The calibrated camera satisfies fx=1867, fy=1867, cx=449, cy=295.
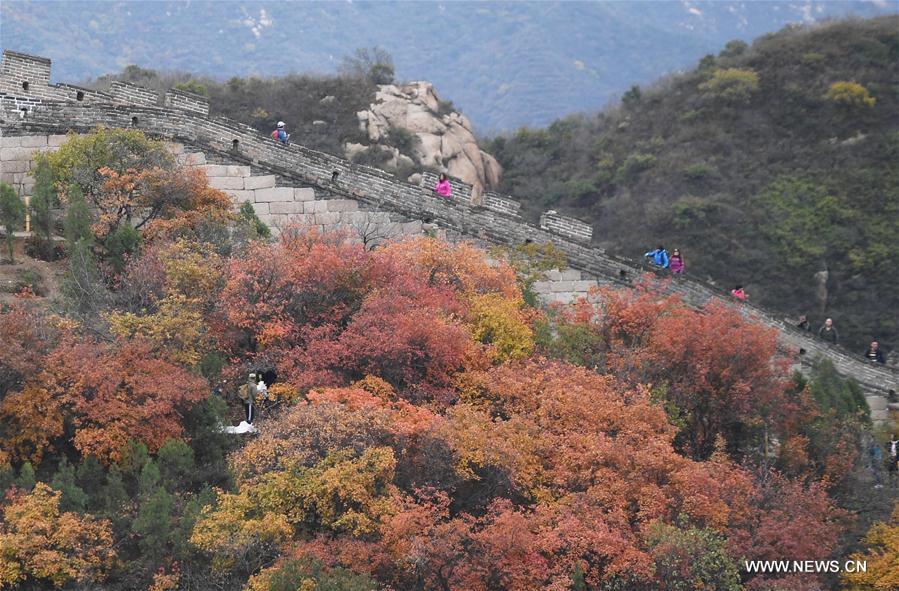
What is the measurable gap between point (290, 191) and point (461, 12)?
72.8 meters

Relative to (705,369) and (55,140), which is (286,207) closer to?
(55,140)

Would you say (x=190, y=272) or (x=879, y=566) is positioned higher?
(x=190, y=272)

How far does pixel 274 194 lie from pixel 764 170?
2720 centimetres

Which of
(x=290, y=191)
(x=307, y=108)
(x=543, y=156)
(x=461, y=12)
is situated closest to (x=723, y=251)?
(x=543, y=156)

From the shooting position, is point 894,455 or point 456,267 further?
point 894,455

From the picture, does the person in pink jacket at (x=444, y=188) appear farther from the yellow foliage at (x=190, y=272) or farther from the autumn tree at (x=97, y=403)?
the autumn tree at (x=97, y=403)

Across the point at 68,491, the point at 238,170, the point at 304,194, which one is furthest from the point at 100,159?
the point at 68,491

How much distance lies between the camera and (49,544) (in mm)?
30578

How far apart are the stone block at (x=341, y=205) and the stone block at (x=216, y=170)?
8.28ft

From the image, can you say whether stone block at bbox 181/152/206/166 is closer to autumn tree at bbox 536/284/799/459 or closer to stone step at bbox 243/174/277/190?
stone step at bbox 243/174/277/190

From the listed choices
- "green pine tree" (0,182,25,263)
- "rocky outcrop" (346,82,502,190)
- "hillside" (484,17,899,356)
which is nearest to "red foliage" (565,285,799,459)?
"green pine tree" (0,182,25,263)

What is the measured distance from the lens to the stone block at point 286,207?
44.0 m

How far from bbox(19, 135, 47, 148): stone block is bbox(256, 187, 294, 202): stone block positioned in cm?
509

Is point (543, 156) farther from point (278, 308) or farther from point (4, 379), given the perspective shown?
point (4, 379)
